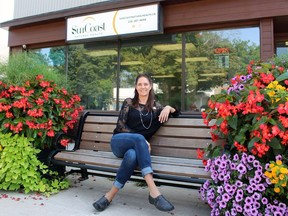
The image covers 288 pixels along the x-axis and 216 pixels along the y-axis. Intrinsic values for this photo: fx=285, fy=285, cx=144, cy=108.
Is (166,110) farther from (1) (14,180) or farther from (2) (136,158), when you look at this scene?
(1) (14,180)

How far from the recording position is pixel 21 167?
3506 millimetres

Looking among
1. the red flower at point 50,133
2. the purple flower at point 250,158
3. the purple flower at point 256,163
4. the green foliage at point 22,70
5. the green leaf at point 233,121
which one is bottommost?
the purple flower at point 256,163

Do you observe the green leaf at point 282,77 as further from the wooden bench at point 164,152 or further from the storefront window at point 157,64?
the storefront window at point 157,64

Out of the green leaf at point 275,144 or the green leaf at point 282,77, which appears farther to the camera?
the green leaf at point 282,77

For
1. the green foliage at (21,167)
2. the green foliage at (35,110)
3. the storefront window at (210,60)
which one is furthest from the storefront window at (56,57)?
the green foliage at (21,167)

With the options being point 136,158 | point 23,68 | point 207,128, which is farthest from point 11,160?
point 207,128

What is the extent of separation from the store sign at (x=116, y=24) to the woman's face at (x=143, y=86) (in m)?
3.43

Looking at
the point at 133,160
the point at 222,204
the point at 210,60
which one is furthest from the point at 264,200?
the point at 210,60

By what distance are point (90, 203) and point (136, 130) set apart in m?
0.97

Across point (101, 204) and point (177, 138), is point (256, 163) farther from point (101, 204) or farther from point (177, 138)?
point (101, 204)

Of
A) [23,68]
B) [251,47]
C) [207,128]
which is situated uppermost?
[251,47]

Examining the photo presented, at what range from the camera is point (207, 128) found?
3188 millimetres

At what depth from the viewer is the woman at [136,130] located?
2.86 meters

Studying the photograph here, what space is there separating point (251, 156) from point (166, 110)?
1.22m
